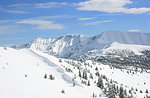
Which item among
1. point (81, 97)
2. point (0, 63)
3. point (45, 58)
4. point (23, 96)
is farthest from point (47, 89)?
point (45, 58)

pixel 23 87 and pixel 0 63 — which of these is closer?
pixel 23 87

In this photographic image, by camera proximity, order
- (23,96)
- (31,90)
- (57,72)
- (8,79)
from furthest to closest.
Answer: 1. (57,72)
2. (8,79)
3. (31,90)
4. (23,96)

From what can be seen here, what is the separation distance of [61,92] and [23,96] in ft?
37.8

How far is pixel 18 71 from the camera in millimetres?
56844

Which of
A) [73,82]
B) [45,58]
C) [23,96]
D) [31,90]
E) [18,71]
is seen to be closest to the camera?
[23,96]

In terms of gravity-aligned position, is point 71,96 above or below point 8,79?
below

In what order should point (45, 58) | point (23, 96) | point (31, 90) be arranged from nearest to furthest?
point (23, 96)
point (31, 90)
point (45, 58)

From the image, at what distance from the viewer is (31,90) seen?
4216 centimetres

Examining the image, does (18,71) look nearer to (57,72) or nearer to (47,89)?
(47,89)

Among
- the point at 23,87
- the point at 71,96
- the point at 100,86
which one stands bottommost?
the point at 100,86

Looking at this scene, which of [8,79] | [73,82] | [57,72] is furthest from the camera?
[57,72]

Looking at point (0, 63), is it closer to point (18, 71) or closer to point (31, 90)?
point (18, 71)

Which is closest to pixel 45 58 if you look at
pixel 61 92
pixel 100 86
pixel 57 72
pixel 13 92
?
pixel 57 72

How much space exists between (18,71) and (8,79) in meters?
10.7
